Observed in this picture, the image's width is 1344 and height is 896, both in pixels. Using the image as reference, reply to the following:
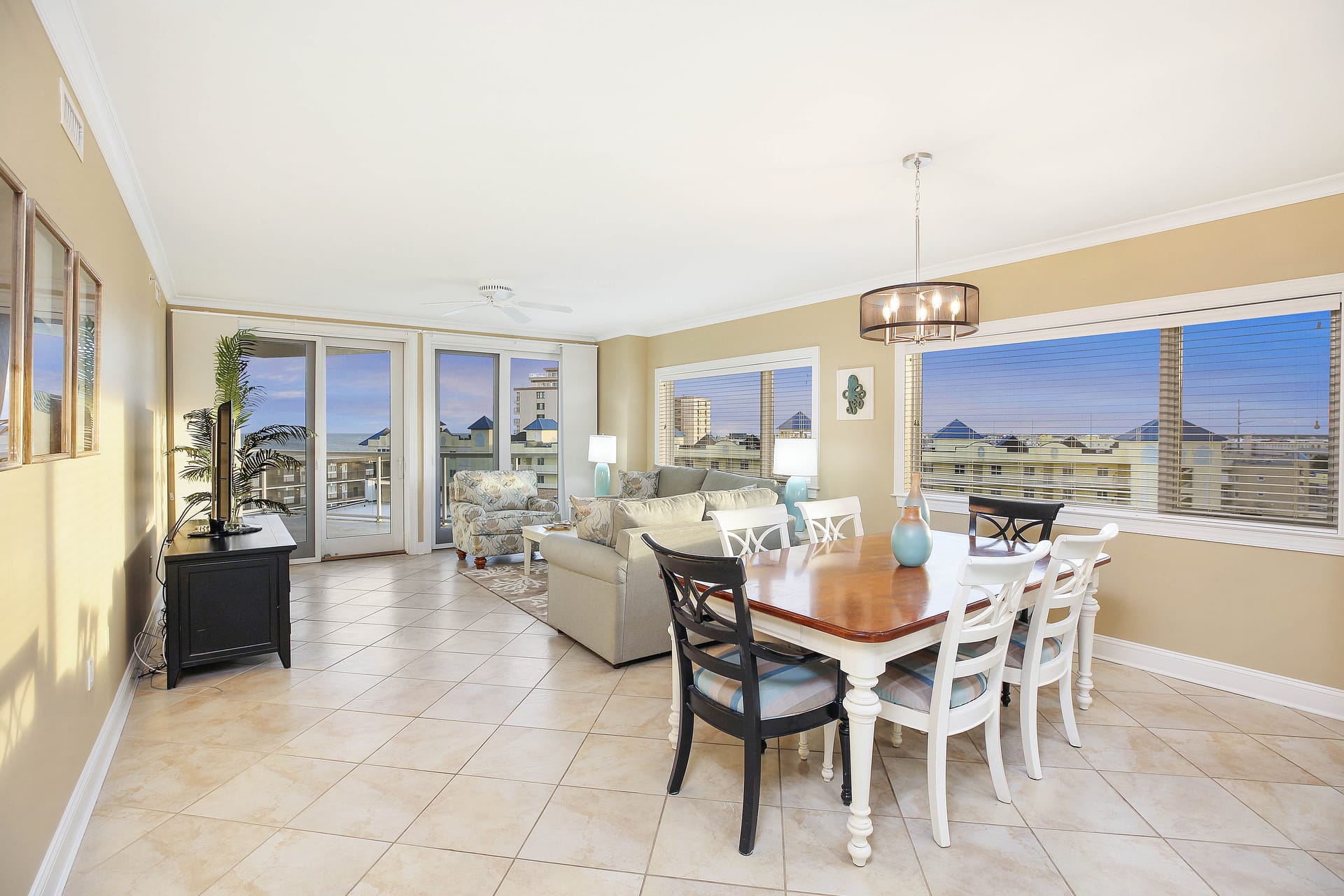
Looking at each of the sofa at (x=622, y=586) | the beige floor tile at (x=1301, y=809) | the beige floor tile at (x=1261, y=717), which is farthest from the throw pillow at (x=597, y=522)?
the beige floor tile at (x=1261, y=717)

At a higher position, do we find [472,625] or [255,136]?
[255,136]

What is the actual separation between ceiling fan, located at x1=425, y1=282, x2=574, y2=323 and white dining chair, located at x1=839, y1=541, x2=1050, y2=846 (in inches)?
158

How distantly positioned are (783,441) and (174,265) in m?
4.72

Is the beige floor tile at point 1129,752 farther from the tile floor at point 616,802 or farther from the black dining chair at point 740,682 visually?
the black dining chair at point 740,682

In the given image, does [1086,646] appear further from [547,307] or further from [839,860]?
[547,307]

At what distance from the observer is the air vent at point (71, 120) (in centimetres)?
196

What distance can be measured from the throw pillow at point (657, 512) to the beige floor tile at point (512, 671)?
34.3 inches

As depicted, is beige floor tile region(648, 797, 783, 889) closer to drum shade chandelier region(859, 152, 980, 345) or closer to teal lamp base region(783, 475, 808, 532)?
drum shade chandelier region(859, 152, 980, 345)

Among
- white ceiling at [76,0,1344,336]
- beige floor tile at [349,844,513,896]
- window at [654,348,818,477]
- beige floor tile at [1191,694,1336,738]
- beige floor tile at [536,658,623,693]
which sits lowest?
beige floor tile at [349,844,513,896]

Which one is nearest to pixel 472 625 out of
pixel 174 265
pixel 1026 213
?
pixel 174 265

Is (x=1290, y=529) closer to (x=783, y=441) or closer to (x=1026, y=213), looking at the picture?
(x=1026, y=213)

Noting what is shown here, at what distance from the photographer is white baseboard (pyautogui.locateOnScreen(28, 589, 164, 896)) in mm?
1775

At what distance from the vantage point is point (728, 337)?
636 cm

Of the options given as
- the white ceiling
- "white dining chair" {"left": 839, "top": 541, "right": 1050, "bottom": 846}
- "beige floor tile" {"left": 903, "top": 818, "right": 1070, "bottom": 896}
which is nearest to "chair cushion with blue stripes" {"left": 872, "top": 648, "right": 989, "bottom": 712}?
"white dining chair" {"left": 839, "top": 541, "right": 1050, "bottom": 846}
